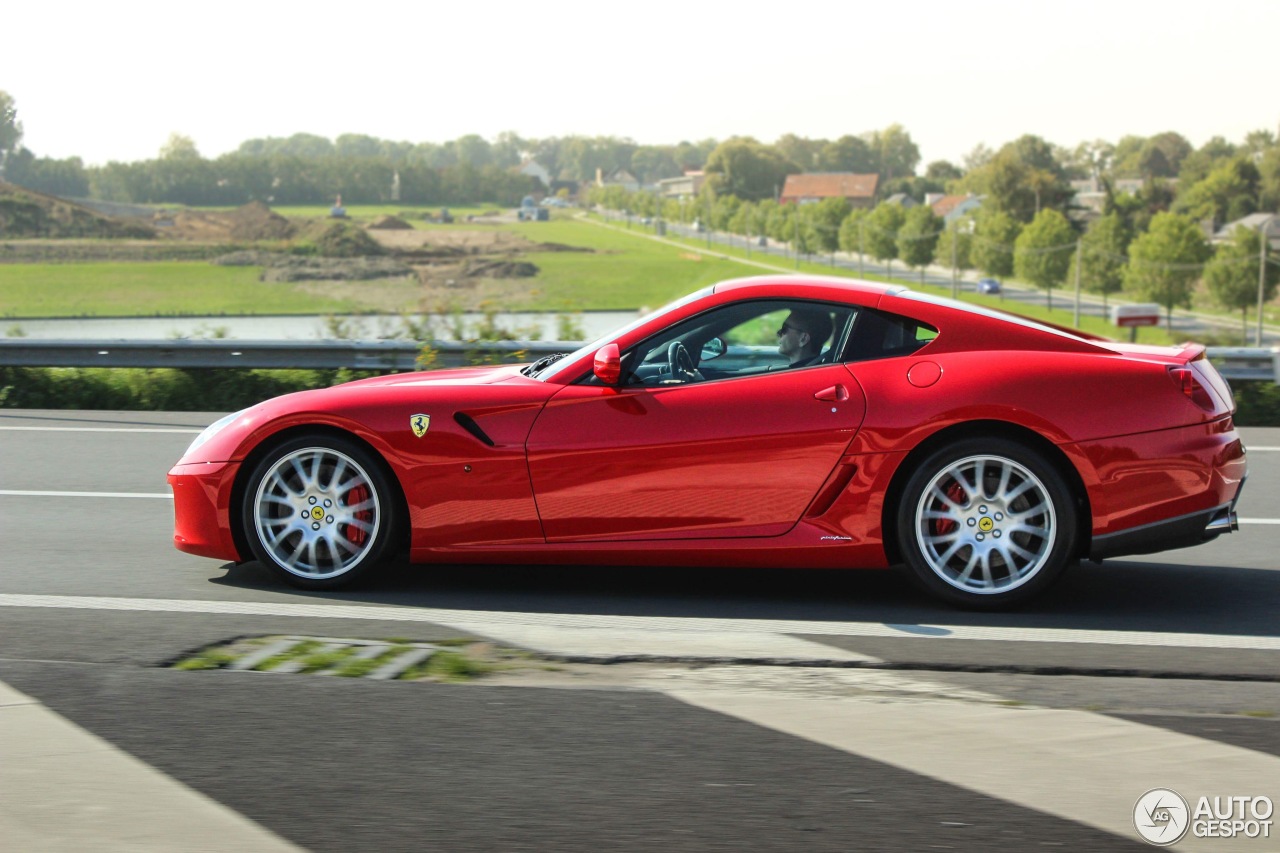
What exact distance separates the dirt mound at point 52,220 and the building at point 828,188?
160m

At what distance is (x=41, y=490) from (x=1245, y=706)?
21.3 feet

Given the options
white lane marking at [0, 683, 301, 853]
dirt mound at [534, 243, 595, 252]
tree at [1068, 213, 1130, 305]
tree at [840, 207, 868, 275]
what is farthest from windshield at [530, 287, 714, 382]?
tree at [840, 207, 868, 275]

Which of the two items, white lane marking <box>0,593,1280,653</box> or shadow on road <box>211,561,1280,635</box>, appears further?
shadow on road <box>211,561,1280,635</box>

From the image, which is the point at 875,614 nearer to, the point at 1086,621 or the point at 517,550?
the point at 1086,621

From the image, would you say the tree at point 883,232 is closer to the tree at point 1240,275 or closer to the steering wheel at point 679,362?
the tree at point 1240,275

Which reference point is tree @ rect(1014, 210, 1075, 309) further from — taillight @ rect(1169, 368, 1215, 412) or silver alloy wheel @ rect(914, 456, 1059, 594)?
silver alloy wheel @ rect(914, 456, 1059, 594)

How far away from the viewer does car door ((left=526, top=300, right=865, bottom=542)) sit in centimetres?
528

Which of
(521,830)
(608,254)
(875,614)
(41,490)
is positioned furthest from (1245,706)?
(608,254)

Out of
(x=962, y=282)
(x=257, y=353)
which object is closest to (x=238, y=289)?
(x=257, y=353)

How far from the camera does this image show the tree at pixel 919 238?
13200 cm

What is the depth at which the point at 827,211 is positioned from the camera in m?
144

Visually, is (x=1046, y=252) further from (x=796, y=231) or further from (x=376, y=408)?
(x=376, y=408)

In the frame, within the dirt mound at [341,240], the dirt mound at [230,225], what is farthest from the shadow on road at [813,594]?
the dirt mound at [341,240]

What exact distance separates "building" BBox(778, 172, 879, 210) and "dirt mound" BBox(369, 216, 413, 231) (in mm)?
147628
